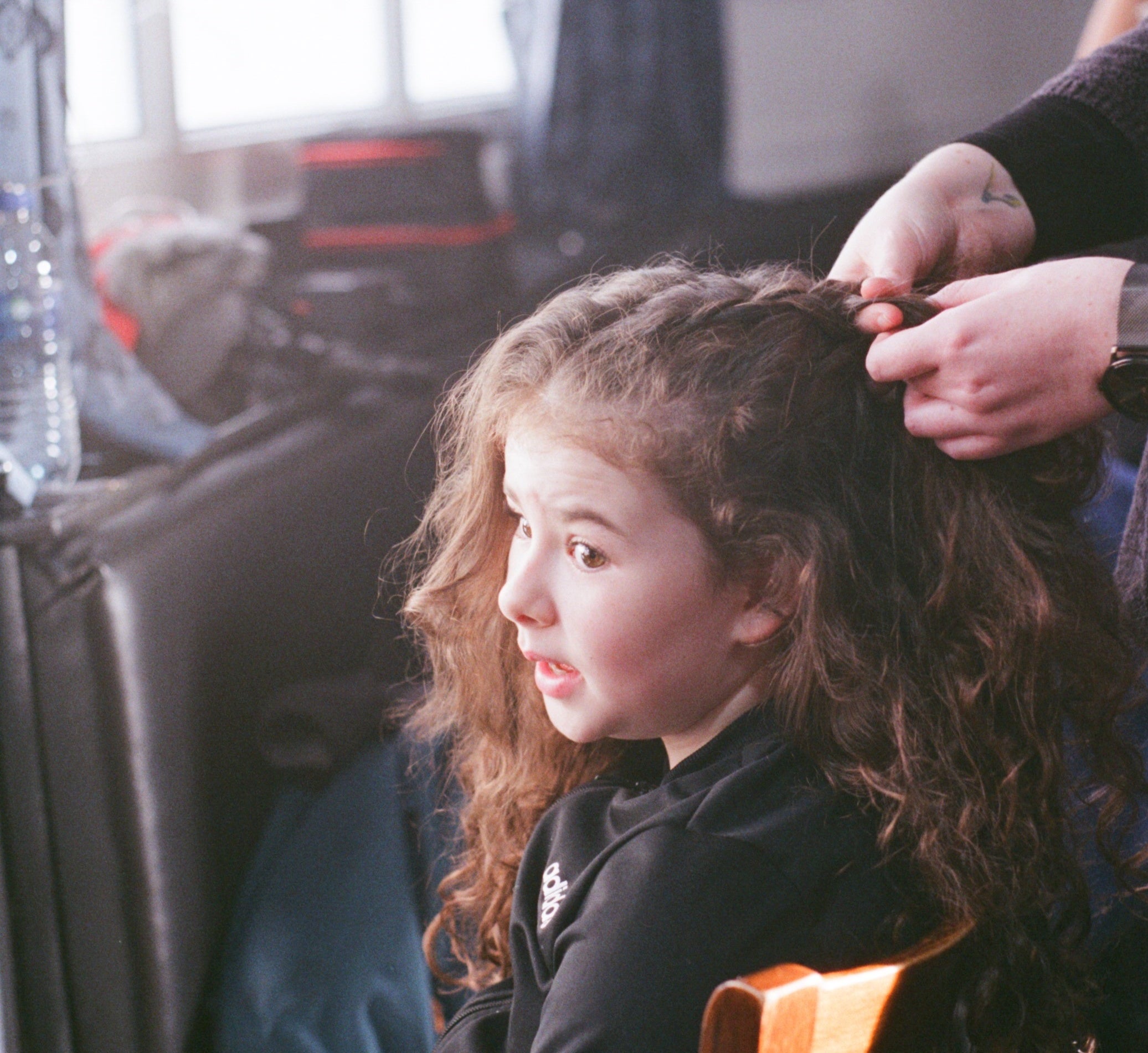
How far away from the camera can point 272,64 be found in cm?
317

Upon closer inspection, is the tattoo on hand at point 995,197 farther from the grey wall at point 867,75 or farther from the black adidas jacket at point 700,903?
the grey wall at point 867,75

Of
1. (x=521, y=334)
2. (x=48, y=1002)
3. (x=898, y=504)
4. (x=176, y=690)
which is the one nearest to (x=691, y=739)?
(x=898, y=504)

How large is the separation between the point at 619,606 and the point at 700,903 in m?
0.19

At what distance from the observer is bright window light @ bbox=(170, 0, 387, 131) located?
114 inches

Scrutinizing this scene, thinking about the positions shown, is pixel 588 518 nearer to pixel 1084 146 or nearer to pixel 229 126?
pixel 1084 146

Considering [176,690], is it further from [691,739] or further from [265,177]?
[265,177]

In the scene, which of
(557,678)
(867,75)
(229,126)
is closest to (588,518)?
(557,678)

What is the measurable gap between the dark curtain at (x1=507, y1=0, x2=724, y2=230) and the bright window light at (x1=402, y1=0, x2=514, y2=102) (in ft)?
1.50

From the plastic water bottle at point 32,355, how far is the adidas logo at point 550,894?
2.64 ft

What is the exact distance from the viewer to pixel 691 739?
0.83 metres

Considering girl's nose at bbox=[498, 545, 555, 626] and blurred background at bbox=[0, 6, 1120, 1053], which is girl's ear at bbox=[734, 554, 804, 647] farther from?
blurred background at bbox=[0, 6, 1120, 1053]

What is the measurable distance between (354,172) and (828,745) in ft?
6.80

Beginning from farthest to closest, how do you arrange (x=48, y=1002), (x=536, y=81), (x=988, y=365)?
(x=536, y=81), (x=48, y=1002), (x=988, y=365)

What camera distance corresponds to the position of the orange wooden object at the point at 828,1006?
1.82ft
